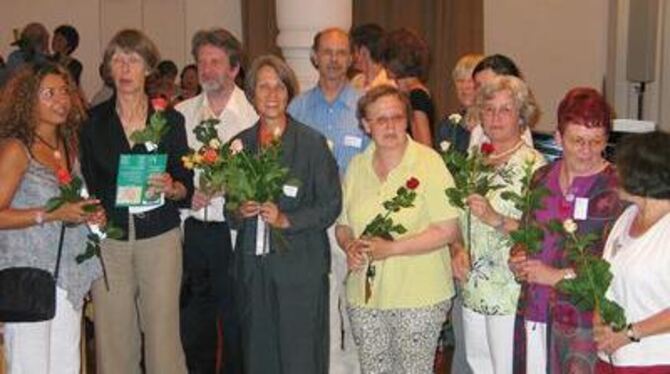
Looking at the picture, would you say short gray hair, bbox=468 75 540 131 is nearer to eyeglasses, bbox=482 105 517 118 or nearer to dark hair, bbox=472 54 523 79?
eyeglasses, bbox=482 105 517 118

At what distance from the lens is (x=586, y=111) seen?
10.7 ft

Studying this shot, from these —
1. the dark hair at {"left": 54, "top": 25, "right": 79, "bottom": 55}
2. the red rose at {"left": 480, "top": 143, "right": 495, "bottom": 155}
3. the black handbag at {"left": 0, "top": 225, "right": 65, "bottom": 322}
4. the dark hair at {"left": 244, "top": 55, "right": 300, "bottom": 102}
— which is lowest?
the black handbag at {"left": 0, "top": 225, "right": 65, "bottom": 322}

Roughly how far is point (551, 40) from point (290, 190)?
649 centimetres

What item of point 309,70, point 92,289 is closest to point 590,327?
point 92,289

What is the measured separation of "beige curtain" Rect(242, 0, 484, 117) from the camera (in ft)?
30.5

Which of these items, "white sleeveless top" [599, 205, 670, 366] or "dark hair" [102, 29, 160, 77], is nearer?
"white sleeveless top" [599, 205, 670, 366]

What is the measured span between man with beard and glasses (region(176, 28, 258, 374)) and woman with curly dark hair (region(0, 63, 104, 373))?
60 centimetres

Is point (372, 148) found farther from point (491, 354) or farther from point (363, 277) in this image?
point (491, 354)

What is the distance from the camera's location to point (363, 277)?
148 inches

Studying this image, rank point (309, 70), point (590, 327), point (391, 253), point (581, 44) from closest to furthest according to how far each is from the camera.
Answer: point (590, 327)
point (391, 253)
point (309, 70)
point (581, 44)

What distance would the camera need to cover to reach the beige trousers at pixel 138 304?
13.0 feet

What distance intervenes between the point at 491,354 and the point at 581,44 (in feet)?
21.6

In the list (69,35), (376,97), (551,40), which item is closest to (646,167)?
(376,97)

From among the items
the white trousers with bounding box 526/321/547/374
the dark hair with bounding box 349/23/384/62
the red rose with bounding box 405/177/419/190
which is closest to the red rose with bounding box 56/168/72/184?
the red rose with bounding box 405/177/419/190
